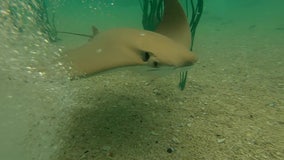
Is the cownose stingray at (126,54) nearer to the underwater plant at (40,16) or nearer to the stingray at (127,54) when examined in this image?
the stingray at (127,54)

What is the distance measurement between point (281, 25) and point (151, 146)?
1571cm

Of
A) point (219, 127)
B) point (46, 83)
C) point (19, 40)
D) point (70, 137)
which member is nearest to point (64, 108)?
point (46, 83)

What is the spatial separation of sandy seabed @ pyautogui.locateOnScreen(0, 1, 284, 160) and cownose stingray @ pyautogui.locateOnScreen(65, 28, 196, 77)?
1.10ft

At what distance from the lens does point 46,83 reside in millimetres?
3912

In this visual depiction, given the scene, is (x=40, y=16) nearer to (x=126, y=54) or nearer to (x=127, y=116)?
(x=127, y=116)

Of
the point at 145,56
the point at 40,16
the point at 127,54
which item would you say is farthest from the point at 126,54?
the point at 40,16

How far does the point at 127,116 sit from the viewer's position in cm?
383

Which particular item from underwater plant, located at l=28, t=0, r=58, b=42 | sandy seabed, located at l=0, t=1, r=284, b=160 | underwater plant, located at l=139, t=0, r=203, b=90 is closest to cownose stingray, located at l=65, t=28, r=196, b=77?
sandy seabed, located at l=0, t=1, r=284, b=160

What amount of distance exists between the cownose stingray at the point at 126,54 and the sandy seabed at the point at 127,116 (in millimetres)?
334

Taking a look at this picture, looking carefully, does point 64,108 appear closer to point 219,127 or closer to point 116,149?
point 116,149

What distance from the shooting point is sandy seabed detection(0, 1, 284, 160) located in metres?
3.12

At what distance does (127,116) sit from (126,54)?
1254mm

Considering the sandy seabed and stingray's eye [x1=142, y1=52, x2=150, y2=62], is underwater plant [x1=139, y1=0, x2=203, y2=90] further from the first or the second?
stingray's eye [x1=142, y1=52, x2=150, y2=62]

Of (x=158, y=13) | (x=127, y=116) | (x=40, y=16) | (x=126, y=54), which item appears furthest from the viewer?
(x=40, y=16)
